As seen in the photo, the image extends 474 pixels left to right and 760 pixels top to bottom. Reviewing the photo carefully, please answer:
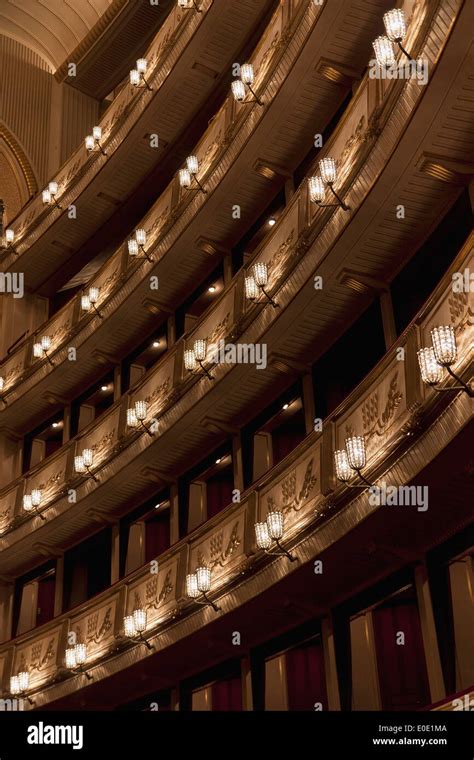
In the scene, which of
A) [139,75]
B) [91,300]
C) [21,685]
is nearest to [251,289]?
[91,300]

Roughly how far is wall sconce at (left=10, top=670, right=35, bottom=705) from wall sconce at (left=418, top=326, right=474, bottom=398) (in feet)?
33.0

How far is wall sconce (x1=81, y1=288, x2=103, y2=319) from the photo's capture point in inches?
701

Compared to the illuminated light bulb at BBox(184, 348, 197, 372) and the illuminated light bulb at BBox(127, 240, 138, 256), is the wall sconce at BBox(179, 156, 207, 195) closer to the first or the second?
the illuminated light bulb at BBox(127, 240, 138, 256)

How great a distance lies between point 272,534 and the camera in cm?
1134

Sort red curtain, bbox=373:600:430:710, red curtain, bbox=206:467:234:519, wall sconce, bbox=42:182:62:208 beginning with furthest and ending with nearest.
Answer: wall sconce, bbox=42:182:62:208, red curtain, bbox=206:467:234:519, red curtain, bbox=373:600:430:710

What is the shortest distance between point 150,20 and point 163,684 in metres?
14.8

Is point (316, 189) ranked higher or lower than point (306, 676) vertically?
higher

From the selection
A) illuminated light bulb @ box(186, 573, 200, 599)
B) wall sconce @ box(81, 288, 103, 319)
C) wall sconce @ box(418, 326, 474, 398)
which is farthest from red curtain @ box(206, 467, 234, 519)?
wall sconce @ box(418, 326, 474, 398)

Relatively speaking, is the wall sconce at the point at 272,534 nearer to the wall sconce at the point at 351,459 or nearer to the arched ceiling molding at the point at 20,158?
the wall sconce at the point at 351,459

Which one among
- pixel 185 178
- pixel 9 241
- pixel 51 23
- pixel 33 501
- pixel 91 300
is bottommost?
pixel 33 501

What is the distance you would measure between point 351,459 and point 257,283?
12.6ft

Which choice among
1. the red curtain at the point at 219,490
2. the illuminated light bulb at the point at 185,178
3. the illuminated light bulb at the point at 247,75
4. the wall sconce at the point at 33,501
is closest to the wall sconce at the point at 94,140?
the illuminated light bulb at the point at 185,178

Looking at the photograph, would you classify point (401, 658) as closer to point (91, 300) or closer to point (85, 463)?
point (85, 463)

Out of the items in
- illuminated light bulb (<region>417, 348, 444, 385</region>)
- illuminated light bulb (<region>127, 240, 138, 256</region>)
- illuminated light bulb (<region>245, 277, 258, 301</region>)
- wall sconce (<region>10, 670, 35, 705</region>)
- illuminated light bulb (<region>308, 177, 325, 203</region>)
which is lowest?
wall sconce (<region>10, 670, 35, 705</region>)
